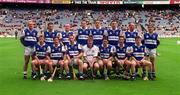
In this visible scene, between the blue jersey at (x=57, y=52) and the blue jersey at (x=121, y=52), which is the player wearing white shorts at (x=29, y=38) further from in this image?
the blue jersey at (x=121, y=52)

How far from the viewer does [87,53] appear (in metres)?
15.4

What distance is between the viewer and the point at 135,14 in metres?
80.3

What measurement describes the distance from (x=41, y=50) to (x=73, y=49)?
1140 mm

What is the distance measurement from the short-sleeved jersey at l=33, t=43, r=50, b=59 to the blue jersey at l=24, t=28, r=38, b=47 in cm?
44

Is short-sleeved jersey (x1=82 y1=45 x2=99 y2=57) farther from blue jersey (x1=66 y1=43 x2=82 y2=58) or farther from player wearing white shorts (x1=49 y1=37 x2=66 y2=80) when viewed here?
player wearing white shorts (x1=49 y1=37 x2=66 y2=80)

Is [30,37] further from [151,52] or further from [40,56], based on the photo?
[151,52]

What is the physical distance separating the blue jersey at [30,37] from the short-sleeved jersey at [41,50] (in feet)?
1.45

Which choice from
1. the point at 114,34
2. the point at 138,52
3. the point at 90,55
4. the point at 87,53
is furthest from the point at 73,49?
the point at 138,52

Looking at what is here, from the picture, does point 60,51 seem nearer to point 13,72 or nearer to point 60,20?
point 13,72

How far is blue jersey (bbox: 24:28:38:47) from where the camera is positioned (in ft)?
51.1

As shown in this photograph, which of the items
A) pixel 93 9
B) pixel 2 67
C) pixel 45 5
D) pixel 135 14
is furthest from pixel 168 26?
pixel 2 67

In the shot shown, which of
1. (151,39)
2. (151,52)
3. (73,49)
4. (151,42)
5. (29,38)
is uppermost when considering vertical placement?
(29,38)

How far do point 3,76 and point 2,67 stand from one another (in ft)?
11.3

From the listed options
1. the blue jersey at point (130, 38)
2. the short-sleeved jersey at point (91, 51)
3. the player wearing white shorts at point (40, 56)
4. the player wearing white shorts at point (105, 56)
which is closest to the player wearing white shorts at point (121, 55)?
the player wearing white shorts at point (105, 56)
